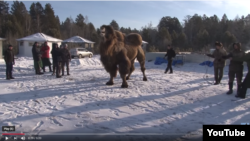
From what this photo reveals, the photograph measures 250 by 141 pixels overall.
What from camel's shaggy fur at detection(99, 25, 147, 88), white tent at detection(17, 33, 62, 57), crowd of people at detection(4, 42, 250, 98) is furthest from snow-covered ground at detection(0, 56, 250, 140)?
white tent at detection(17, 33, 62, 57)

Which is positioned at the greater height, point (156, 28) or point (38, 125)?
point (156, 28)

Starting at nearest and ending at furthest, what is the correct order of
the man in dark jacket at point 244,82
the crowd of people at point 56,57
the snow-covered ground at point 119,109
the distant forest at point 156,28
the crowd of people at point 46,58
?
the snow-covered ground at point 119,109
the man in dark jacket at point 244,82
the crowd of people at point 46,58
the crowd of people at point 56,57
the distant forest at point 156,28

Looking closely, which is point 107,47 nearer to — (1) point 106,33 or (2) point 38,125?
(1) point 106,33

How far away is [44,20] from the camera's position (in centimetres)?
5188

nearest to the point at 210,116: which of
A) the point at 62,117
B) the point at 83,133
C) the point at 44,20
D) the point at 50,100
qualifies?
the point at 83,133

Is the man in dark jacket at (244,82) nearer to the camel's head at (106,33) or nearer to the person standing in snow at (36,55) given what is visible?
the camel's head at (106,33)

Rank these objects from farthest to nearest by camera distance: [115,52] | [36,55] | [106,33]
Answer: [36,55]
[115,52]
[106,33]

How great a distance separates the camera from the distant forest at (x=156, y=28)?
39.8 metres

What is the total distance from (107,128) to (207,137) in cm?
194

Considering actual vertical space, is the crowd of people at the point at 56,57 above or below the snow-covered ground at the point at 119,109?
above

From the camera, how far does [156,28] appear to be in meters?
63.8

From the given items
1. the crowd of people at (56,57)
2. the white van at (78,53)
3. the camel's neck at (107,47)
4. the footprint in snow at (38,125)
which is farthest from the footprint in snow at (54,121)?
the white van at (78,53)

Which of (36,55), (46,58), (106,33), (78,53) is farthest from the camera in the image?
(78,53)

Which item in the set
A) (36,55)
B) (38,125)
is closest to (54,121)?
(38,125)
